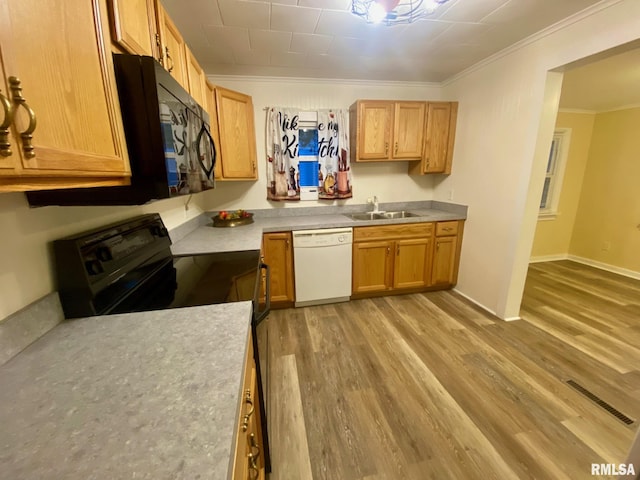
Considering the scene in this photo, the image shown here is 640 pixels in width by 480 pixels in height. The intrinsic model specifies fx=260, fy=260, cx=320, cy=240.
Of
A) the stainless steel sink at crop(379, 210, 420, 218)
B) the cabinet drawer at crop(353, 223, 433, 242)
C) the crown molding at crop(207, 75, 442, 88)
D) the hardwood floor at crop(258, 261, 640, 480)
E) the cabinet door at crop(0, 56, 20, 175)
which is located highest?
the crown molding at crop(207, 75, 442, 88)

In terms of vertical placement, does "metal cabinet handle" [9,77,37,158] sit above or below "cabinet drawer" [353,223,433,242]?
above

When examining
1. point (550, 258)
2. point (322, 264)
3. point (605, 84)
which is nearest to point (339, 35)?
point (322, 264)

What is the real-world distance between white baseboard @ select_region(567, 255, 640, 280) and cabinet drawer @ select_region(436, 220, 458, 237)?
2712 mm

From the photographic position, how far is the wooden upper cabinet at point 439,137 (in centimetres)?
279

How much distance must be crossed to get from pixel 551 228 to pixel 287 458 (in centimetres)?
478

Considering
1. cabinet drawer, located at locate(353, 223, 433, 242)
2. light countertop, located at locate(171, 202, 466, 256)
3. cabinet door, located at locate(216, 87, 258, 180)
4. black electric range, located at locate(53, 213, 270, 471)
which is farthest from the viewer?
cabinet drawer, located at locate(353, 223, 433, 242)

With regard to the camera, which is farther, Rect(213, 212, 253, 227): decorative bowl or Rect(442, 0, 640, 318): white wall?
Rect(213, 212, 253, 227): decorative bowl

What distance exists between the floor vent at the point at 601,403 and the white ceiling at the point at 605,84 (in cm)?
214

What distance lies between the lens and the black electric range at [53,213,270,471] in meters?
0.86

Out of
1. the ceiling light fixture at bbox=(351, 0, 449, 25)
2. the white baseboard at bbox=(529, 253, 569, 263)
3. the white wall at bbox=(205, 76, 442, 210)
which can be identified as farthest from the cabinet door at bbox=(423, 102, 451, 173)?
the white baseboard at bbox=(529, 253, 569, 263)

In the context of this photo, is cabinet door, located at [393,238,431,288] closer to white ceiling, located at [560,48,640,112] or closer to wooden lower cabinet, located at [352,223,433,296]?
wooden lower cabinet, located at [352,223,433,296]

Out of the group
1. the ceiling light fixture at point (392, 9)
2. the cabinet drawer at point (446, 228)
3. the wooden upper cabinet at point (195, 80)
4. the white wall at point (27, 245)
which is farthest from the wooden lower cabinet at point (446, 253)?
the white wall at point (27, 245)

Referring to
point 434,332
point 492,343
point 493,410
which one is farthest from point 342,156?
point 493,410

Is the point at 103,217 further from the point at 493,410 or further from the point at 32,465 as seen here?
the point at 493,410
